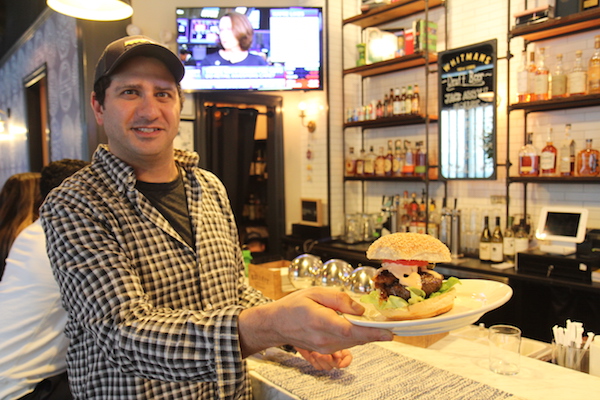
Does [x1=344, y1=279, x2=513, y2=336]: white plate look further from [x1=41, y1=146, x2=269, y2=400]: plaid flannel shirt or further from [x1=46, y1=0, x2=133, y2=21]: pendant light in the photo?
[x1=46, y1=0, x2=133, y2=21]: pendant light

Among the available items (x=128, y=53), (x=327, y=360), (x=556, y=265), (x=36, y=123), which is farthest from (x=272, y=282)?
(x=36, y=123)

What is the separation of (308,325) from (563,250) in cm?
302

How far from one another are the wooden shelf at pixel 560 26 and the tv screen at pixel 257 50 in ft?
6.63

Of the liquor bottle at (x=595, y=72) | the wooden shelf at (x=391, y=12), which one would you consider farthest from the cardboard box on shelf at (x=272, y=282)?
the wooden shelf at (x=391, y=12)

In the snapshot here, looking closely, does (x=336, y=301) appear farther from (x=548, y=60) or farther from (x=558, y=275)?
(x=548, y=60)

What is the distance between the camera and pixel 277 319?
1.06 m

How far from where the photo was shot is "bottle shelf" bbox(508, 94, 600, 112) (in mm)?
3396

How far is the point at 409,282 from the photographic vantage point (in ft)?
4.72

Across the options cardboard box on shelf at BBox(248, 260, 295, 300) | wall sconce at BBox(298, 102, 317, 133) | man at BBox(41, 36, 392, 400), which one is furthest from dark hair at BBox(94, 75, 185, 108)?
wall sconce at BBox(298, 102, 317, 133)

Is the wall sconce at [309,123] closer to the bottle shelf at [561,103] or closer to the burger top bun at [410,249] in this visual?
the bottle shelf at [561,103]

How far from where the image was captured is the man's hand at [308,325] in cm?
103

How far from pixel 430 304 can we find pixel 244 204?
5044mm

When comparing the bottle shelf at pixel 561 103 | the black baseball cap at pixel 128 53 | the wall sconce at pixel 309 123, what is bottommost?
the black baseball cap at pixel 128 53

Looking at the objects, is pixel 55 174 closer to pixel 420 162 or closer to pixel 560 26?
pixel 420 162
